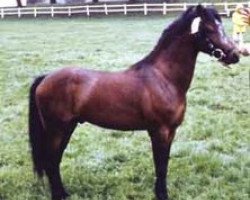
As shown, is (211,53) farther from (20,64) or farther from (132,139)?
(20,64)

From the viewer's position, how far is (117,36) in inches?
984

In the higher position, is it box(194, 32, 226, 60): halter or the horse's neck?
box(194, 32, 226, 60): halter

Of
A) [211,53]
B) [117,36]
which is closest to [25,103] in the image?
[211,53]

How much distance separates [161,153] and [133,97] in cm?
61

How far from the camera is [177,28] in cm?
559

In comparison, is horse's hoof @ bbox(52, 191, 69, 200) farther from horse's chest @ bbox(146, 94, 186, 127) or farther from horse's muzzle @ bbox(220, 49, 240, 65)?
horse's muzzle @ bbox(220, 49, 240, 65)

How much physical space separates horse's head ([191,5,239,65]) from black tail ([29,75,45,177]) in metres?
1.66

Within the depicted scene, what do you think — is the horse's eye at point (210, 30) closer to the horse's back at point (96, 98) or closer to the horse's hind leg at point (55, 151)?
the horse's back at point (96, 98)

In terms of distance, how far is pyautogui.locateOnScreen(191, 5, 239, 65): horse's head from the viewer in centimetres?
539

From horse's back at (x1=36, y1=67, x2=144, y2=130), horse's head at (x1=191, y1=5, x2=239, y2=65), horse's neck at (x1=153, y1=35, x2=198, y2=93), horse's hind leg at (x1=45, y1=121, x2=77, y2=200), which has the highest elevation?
horse's head at (x1=191, y1=5, x2=239, y2=65)

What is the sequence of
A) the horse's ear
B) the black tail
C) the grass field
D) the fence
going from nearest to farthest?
the horse's ear
the black tail
the grass field
the fence

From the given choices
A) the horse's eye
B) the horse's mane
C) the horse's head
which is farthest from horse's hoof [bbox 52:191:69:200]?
the horse's eye

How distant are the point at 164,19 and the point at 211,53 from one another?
29.7m

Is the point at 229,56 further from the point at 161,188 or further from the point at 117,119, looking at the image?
the point at 161,188
